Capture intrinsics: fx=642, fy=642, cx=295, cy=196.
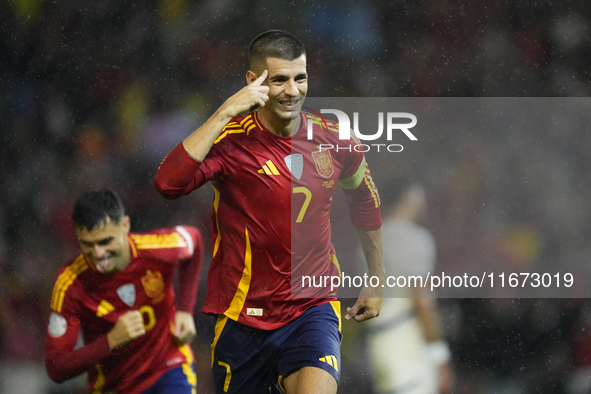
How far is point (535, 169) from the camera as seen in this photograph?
12.3ft

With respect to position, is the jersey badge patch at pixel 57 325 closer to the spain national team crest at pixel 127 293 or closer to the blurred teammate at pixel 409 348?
the spain national team crest at pixel 127 293

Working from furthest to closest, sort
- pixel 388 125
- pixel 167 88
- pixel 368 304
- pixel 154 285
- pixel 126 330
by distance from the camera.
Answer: pixel 167 88
pixel 388 125
pixel 154 285
pixel 126 330
pixel 368 304

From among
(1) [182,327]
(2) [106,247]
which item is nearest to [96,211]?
(2) [106,247]

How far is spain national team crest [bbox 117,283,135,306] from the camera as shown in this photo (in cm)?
313

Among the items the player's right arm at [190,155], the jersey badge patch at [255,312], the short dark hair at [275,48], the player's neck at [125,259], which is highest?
the short dark hair at [275,48]

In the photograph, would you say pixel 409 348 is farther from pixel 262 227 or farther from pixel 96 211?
pixel 96 211

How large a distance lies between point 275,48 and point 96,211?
4.36ft

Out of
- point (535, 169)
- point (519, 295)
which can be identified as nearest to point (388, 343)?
point (519, 295)

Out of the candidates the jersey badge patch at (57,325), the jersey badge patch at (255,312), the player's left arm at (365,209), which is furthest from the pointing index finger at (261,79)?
the jersey badge patch at (57,325)

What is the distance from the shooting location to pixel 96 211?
3119 millimetres

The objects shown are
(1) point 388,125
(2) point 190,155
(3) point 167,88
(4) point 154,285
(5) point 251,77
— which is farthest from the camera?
(3) point 167,88

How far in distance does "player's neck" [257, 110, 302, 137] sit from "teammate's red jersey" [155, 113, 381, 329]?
0.02 metres

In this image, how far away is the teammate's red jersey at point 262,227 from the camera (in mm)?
2324

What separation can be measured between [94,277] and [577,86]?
9.60ft
